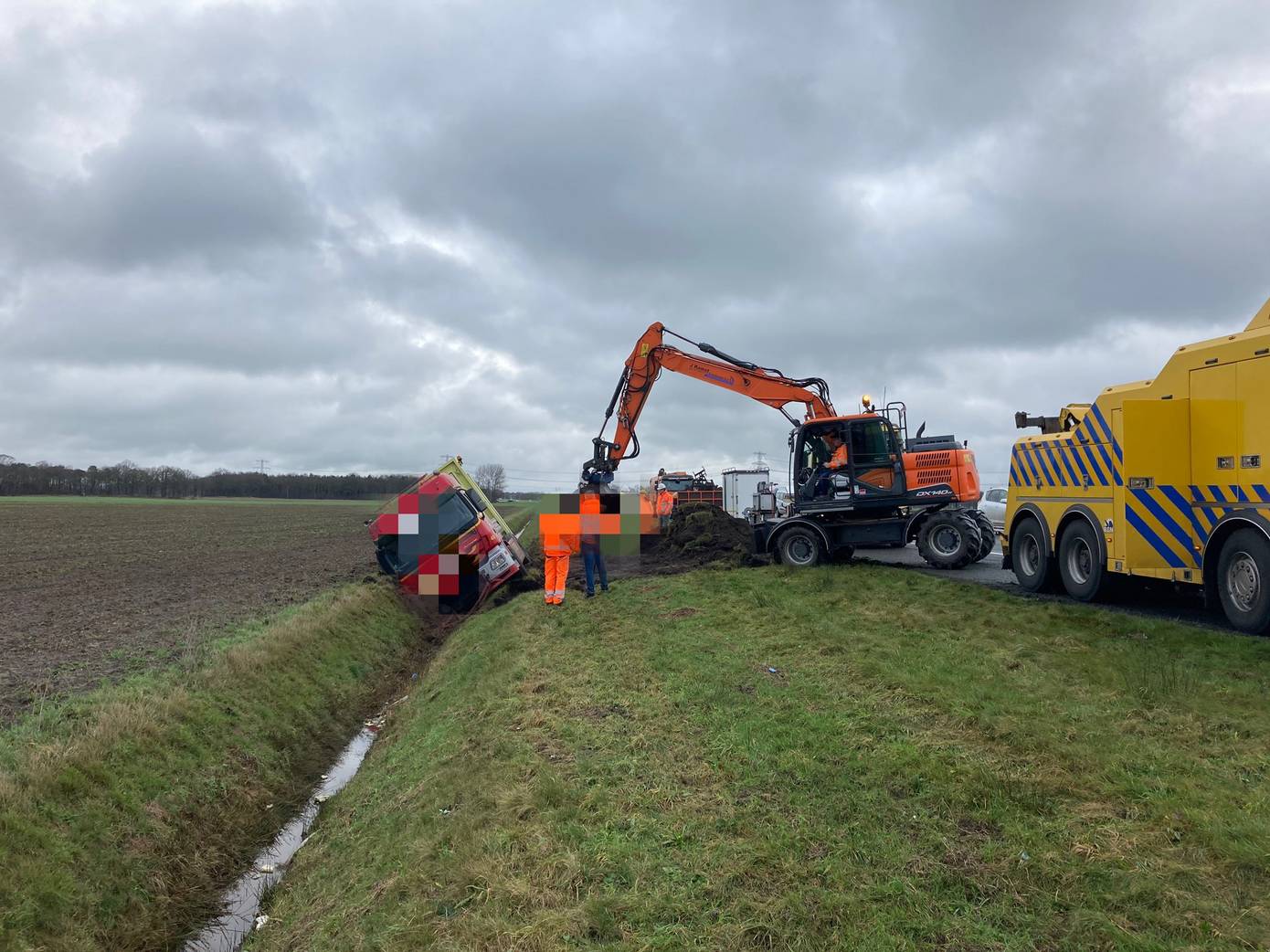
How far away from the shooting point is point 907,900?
3855 mm

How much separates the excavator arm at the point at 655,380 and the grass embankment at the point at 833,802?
8.95 meters

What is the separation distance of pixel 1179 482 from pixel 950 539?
6.40 meters

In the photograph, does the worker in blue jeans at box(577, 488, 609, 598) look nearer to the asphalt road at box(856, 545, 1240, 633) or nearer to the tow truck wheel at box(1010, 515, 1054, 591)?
the asphalt road at box(856, 545, 1240, 633)

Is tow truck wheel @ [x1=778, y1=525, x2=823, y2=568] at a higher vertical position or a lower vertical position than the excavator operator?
lower

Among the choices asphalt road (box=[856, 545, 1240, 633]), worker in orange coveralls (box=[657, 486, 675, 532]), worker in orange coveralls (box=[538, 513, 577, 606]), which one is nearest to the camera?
asphalt road (box=[856, 545, 1240, 633])

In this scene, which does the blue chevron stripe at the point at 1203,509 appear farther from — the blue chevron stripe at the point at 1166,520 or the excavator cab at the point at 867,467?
the excavator cab at the point at 867,467

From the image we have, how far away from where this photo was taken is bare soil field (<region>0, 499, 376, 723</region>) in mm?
9648

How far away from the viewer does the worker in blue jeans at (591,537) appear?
41.9 feet

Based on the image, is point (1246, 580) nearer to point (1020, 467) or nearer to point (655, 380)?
point (1020, 467)

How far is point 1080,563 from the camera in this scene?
10680 mm

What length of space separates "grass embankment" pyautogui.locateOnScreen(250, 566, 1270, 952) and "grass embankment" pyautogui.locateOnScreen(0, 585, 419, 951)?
82 cm

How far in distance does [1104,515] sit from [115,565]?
2305 cm

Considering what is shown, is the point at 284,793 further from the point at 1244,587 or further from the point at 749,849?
the point at 1244,587

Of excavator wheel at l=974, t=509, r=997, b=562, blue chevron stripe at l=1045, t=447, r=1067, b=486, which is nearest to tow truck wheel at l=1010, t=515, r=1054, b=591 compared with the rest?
blue chevron stripe at l=1045, t=447, r=1067, b=486
